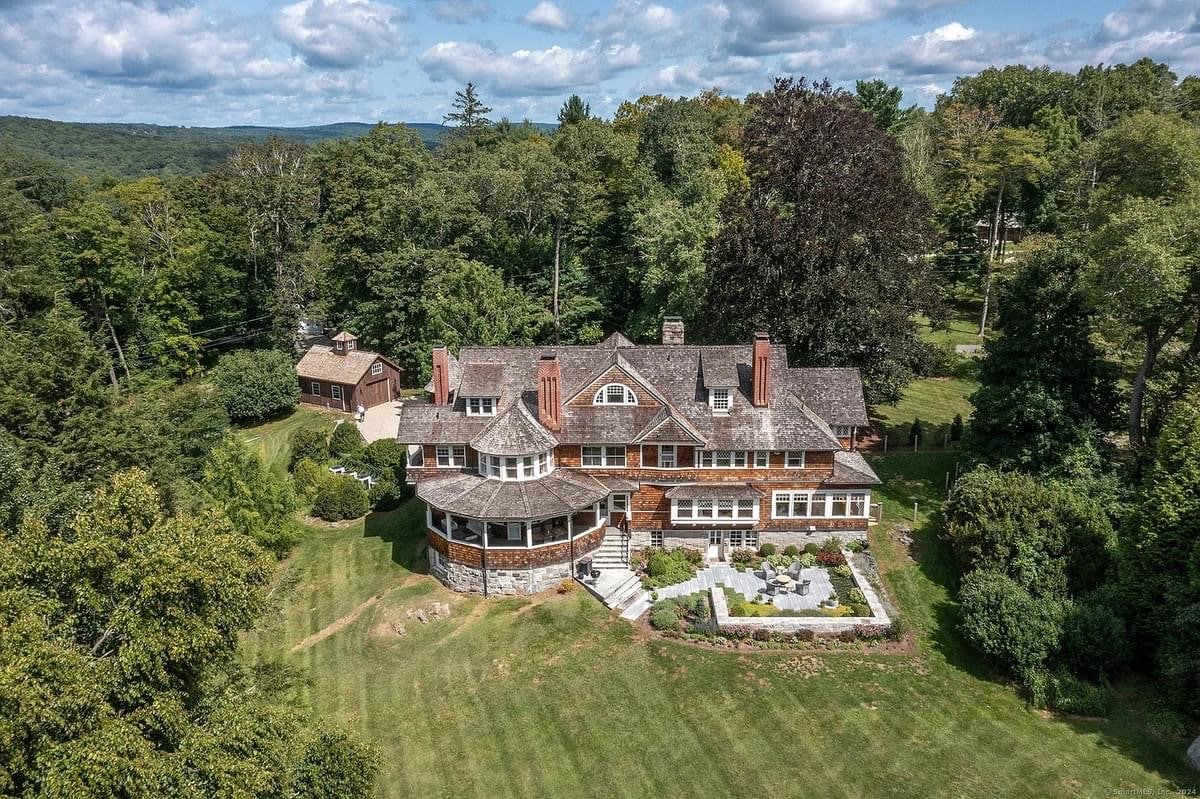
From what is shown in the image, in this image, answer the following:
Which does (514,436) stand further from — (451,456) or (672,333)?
(672,333)

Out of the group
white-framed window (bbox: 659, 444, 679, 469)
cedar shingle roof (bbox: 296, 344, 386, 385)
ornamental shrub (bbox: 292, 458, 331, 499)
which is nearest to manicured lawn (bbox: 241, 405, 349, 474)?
cedar shingle roof (bbox: 296, 344, 386, 385)

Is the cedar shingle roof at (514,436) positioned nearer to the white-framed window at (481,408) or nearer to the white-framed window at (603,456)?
the white-framed window at (603,456)

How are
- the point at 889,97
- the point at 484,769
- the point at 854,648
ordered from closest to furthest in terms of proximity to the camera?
the point at 484,769 → the point at 854,648 → the point at 889,97

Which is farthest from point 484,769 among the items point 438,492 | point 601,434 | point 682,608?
point 601,434

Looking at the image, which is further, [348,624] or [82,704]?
[348,624]

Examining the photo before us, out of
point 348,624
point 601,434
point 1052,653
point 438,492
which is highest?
point 601,434

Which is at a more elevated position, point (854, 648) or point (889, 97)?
point (889, 97)

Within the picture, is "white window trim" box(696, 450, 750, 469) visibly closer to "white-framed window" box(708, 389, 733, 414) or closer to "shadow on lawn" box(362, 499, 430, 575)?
"white-framed window" box(708, 389, 733, 414)

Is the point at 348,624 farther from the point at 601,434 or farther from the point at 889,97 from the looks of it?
the point at 889,97
